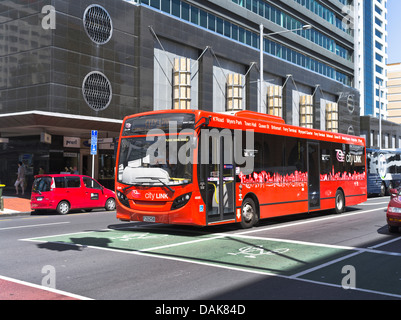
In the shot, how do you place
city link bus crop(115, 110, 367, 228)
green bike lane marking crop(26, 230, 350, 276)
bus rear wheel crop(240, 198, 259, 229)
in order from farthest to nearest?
bus rear wheel crop(240, 198, 259, 229) < city link bus crop(115, 110, 367, 228) < green bike lane marking crop(26, 230, 350, 276)

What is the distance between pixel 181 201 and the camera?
36.3 feet

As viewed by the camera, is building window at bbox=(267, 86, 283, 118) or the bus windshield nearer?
the bus windshield

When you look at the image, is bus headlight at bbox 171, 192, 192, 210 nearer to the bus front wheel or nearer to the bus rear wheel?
the bus rear wheel

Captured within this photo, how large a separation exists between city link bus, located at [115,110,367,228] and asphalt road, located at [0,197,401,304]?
69cm

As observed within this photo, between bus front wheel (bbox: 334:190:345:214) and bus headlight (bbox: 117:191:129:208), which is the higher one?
bus headlight (bbox: 117:191:129:208)

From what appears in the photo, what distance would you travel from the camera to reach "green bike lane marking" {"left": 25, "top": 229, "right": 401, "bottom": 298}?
7145 mm

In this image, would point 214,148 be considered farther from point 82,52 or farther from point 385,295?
point 82,52

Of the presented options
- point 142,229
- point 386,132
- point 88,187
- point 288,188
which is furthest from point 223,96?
point 386,132

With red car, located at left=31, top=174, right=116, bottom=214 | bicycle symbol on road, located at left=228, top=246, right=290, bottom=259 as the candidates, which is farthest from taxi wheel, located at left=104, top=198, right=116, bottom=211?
bicycle symbol on road, located at left=228, top=246, right=290, bottom=259

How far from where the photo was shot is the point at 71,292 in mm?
6105

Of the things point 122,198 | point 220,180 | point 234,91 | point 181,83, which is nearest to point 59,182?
point 122,198

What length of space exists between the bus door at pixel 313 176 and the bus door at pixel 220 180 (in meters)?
4.72

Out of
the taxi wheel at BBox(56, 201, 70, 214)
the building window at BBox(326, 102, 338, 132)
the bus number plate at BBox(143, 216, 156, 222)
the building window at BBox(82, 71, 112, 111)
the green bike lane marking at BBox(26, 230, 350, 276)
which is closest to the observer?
the green bike lane marking at BBox(26, 230, 350, 276)

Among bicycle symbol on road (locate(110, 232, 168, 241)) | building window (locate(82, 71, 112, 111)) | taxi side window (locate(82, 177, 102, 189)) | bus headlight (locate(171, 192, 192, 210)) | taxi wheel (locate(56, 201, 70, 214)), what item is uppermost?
building window (locate(82, 71, 112, 111))
